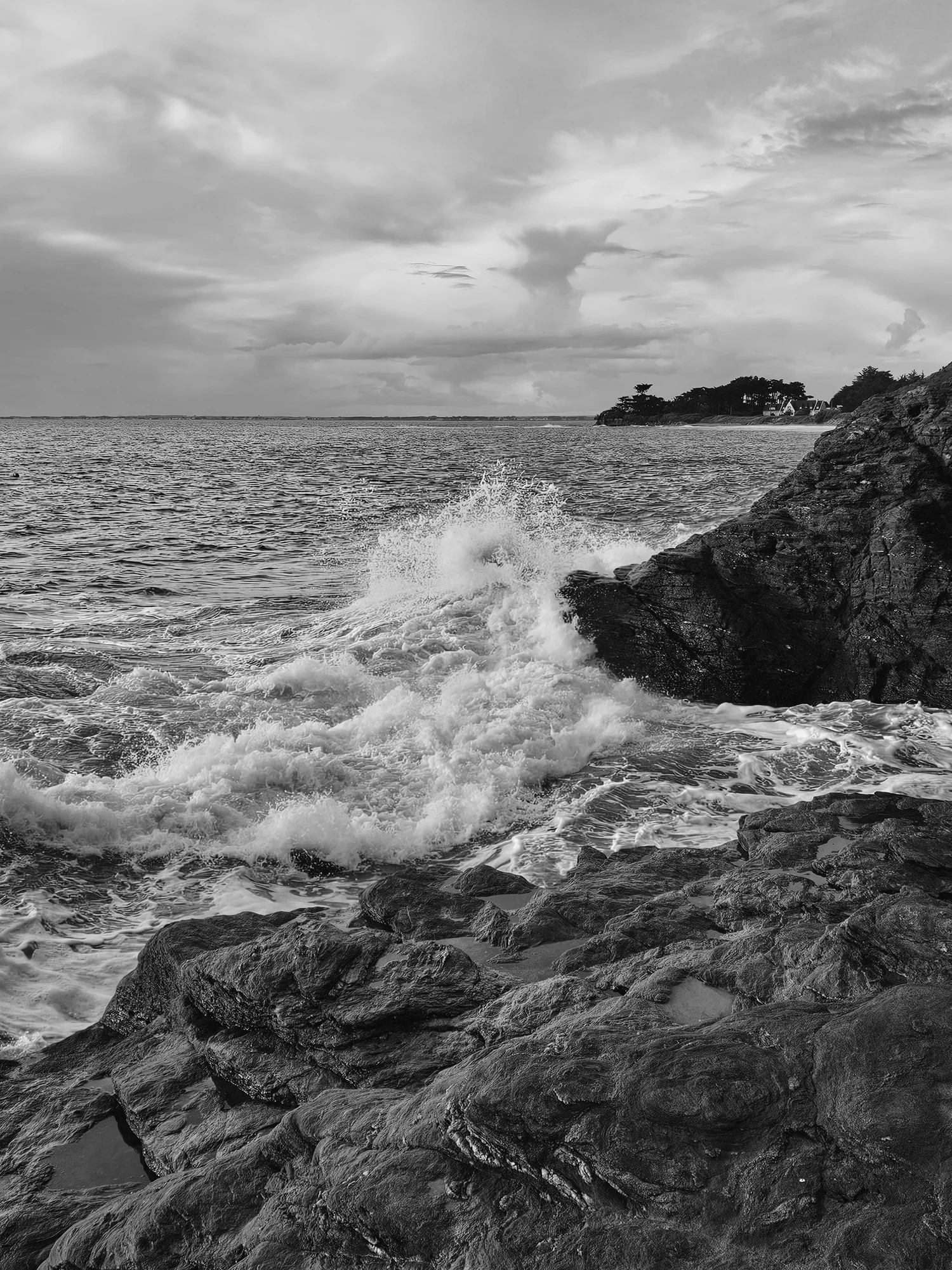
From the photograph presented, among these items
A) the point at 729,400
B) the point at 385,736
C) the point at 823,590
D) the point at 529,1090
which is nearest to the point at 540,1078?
the point at 529,1090

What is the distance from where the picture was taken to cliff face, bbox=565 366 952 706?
10.4 m

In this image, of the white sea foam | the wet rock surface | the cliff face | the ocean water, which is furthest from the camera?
the cliff face

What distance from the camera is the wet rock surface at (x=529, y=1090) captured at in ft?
8.00

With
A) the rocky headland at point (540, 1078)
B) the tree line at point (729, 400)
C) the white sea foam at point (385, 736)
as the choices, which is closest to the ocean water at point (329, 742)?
the white sea foam at point (385, 736)

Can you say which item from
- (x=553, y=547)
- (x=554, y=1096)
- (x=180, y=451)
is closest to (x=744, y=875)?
(x=554, y=1096)

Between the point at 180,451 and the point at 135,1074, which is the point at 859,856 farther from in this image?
the point at 180,451

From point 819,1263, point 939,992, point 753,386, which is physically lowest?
point 819,1263

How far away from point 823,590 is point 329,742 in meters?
6.63

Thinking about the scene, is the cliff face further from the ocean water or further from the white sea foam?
the white sea foam

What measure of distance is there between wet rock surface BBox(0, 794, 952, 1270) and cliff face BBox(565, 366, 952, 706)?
5.55 metres

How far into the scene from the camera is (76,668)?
11703mm

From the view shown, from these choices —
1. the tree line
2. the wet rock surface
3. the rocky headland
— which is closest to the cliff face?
the rocky headland

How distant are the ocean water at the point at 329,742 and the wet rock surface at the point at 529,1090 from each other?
53.0 inches

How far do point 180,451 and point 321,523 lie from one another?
52446 mm
